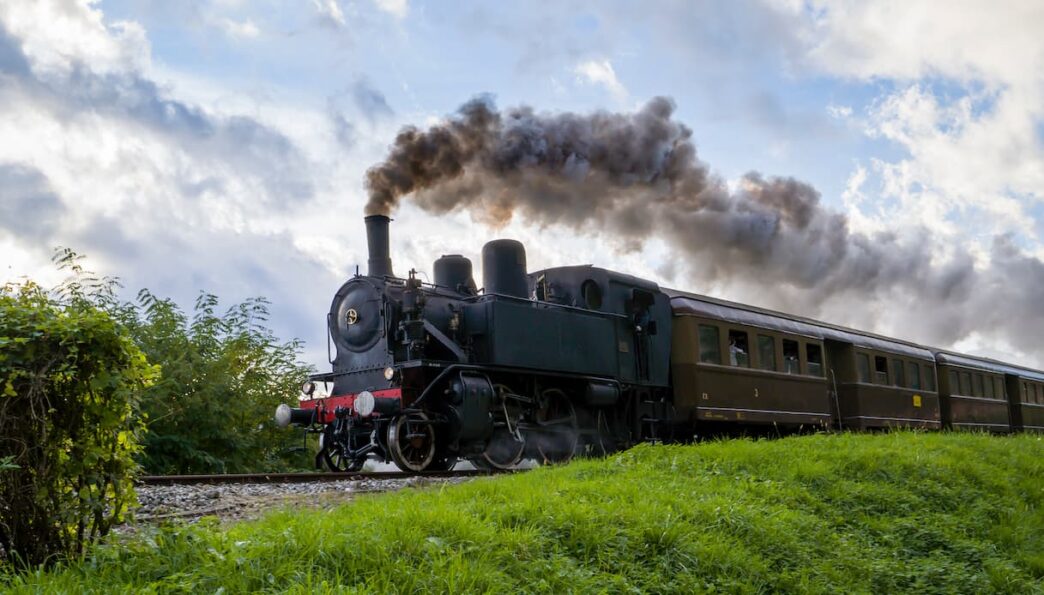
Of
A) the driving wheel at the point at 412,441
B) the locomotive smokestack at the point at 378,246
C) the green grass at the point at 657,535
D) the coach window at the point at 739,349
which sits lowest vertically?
the green grass at the point at 657,535

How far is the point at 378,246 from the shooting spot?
37.8ft

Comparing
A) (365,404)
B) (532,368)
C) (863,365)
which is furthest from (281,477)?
(863,365)

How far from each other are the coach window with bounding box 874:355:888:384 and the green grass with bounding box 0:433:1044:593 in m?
8.93

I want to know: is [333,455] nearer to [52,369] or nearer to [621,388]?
[621,388]

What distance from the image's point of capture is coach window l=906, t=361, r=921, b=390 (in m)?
19.1

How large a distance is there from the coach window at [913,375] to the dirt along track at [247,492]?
13.3 metres

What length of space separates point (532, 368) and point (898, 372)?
441 inches

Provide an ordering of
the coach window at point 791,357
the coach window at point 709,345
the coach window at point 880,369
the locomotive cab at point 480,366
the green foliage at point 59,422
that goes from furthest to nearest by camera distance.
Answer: the coach window at point 880,369 → the coach window at point 791,357 → the coach window at point 709,345 → the locomotive cab at point 480,366 → the green foliage at point 59,422

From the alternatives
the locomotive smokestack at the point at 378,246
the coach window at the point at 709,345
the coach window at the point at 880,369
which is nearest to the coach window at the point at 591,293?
the coach window at the point at 709,345

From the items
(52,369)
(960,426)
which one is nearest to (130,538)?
(52,369)

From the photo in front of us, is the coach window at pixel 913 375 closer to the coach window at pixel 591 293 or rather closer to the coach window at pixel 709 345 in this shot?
the coach window at pixel 709 345

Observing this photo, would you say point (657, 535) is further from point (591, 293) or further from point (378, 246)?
point (591, 293)

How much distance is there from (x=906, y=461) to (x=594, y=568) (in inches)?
199

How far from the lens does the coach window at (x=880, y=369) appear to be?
58.8 feet
